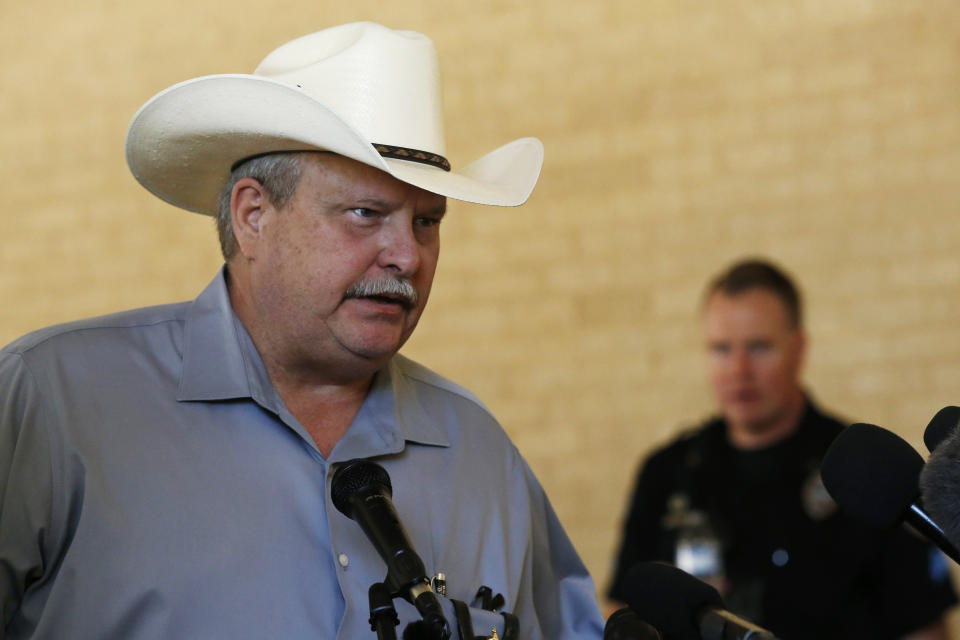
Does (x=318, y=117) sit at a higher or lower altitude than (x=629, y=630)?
higher

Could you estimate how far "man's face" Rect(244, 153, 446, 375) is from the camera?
6.76ft

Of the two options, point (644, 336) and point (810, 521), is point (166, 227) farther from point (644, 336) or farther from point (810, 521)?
point (810, 521)

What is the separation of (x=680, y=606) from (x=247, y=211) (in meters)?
1.07

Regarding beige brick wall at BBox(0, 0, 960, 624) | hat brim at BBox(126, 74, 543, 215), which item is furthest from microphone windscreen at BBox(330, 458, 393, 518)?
beige brick wall at BBox(0, 0, 960, 624)

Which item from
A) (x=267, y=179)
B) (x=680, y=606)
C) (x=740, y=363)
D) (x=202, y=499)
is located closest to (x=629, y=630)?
(x=680, y=606)

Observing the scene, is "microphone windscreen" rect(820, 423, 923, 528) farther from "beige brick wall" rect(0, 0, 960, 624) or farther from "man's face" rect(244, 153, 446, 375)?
"beige brick wall" rect(0, 0, 960, 624)

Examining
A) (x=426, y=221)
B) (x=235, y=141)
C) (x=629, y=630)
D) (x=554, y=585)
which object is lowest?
(x=554, y=585)

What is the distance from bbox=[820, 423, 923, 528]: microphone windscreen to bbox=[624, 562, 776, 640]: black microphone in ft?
0.70

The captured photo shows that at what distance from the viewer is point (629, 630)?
5.14 feet

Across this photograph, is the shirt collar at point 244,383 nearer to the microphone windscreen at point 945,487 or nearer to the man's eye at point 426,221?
the man's eye at point 426,221

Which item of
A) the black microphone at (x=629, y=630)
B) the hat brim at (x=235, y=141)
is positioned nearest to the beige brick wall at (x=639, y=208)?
the hat brim at (x=235, y=141)

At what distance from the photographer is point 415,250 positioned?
2078mm

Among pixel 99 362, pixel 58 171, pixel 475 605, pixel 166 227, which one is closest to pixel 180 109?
pixel 99 362

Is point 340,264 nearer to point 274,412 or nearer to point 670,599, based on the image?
point 274,412
